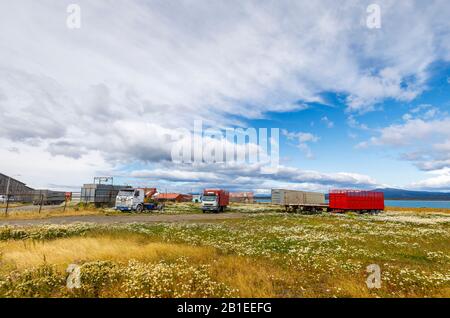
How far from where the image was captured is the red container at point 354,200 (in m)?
48.7

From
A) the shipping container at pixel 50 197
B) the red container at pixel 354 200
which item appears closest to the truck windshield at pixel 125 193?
the shipping container at pixel 50 197

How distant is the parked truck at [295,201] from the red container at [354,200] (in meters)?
2.81

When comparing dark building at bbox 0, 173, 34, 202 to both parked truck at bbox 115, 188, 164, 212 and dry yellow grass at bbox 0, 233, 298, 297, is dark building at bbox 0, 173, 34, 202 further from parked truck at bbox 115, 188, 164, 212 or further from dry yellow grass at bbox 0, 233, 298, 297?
dry yellow grass at bbox 0, 233, 298, 297

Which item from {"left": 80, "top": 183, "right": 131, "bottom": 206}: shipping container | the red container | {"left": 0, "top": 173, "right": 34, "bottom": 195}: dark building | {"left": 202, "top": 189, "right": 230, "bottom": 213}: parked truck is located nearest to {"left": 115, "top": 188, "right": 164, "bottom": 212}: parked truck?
{"left": 202, "top": 189, "right": 230, "bottom": 213}: parked truck

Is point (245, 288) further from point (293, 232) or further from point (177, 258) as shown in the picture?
point (293, 232)

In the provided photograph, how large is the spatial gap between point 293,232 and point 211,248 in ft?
32.4

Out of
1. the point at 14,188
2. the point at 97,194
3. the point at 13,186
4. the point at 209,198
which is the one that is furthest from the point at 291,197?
the point at 14,188

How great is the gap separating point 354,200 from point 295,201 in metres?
10.6

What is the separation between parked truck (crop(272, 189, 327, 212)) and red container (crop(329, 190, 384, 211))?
2.81m

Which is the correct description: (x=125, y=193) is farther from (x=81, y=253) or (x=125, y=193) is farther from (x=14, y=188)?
(x=14, y=188)

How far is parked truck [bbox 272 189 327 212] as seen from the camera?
51625mm
